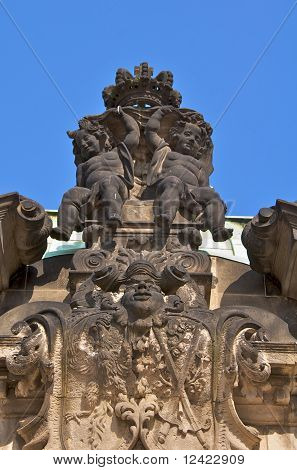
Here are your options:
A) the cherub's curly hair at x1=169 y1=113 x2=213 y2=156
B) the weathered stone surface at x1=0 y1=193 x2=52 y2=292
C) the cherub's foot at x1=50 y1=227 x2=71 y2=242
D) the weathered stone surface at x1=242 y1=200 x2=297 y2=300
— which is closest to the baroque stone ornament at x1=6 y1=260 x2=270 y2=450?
the weathered stone surface at x1=242 y1=200 x2=297 y2=300

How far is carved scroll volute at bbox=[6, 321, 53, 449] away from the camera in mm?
10344

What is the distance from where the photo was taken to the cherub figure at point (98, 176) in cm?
1306

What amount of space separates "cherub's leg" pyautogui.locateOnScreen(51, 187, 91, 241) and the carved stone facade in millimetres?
16

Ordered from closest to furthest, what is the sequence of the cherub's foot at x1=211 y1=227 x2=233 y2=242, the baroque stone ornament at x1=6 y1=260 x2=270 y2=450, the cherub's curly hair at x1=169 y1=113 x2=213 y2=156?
the baroque stone ornament at x1=6 y1=260 x2=270 y2=450, the cherub's foot at x1=211 y1=227 x2=233 y2=242, the cherub's curly hair at x1=169 y1=113 x2=213 y2=156

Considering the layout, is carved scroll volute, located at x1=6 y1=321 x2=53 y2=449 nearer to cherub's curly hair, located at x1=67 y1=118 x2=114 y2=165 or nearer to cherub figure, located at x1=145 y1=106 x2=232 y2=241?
cherub figure, located at x1=145 y1=106 x2=232 y2=241

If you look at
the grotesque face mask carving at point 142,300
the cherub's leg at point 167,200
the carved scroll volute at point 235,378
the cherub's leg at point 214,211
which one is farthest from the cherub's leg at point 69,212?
the carved scroll volute at point 235,378

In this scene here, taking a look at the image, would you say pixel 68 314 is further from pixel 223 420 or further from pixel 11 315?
pixel 223 420

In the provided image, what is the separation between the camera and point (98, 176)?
13852mm

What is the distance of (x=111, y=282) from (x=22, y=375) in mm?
1377

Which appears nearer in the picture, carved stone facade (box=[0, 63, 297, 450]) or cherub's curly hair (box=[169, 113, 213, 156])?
carved stone facade (box=[0, 63, 297, 450])

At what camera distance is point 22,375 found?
10594 millimetres

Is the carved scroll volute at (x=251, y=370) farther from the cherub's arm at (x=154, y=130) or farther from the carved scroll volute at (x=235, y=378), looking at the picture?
the cherub's arm at (x=154, y=130)

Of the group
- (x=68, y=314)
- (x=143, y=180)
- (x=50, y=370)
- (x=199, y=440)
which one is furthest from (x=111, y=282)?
(x=143, y=180)

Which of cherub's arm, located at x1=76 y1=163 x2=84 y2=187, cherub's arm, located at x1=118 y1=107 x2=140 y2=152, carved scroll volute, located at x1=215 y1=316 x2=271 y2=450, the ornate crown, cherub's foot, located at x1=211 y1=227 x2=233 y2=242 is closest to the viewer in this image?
carved scroll volute, located at x1=215 y1=316 x2=271 y2=450
